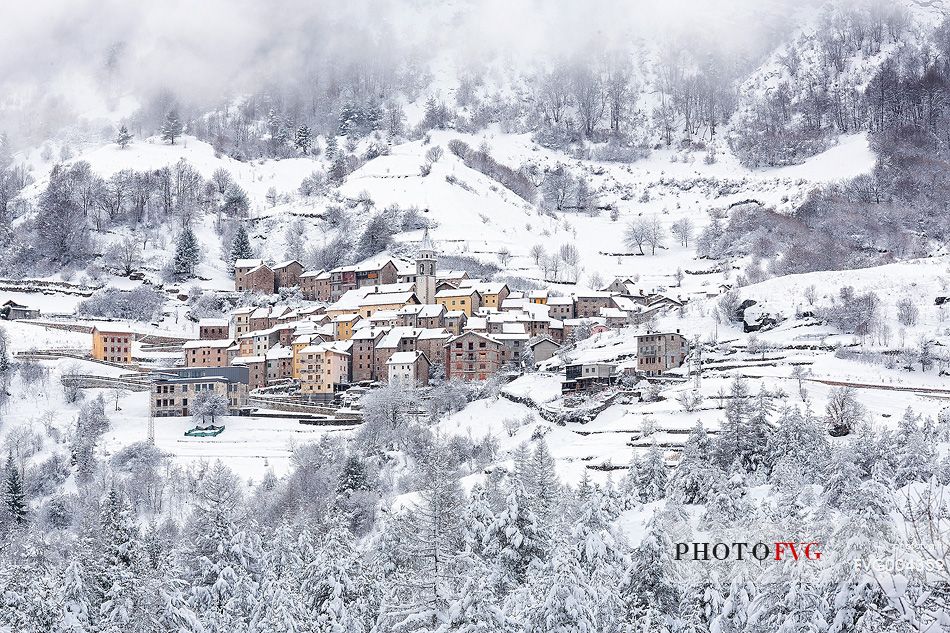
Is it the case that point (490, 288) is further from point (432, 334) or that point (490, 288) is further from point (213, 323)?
point (213, 323)

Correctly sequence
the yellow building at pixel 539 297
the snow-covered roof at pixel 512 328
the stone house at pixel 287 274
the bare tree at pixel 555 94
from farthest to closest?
the bare tree at pixel 555 94 < the stone house at pixel 287 274 < the yellow building at pixel 539 297 < the snow-covered roof at pixel 512 328

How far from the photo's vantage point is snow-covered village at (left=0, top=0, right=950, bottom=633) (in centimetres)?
2361

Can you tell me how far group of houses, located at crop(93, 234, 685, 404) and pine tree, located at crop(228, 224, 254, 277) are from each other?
874 centimetres

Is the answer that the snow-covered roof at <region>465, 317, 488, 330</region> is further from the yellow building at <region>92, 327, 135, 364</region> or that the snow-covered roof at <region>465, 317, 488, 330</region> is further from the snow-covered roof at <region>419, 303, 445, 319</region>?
the yellow building at <region>92, 327, 135, 364</region>

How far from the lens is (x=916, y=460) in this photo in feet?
110

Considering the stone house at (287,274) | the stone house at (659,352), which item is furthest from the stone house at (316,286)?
the stone house at (659,352)

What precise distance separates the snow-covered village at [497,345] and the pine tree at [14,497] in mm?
139

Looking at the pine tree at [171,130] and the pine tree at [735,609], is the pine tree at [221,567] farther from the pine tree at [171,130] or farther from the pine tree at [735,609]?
the pine tree at [171,130]

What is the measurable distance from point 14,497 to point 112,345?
2520cm

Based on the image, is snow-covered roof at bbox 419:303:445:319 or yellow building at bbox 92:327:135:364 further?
snow-covered roof at bbox 419:303:445:319

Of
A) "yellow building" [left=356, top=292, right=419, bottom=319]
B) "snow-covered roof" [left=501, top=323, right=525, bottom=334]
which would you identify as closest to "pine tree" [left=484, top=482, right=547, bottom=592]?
"snow-covered roof" [left=501, top=323, right=525, bottom=334]

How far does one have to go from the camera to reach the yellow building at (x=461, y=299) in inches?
3305

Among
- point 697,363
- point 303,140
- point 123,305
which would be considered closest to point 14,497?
point 697,363

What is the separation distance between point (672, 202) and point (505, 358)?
225 ft
